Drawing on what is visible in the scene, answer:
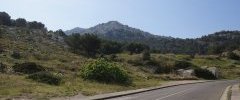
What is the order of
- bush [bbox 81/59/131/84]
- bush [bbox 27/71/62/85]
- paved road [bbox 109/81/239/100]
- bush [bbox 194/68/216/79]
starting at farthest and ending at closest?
1. bush [bbox 194/68/216/79]
2. bush [bbox 81/59/131/84]
3. bush [bbox 27/71/62/85]
4. paved road [bbox 109/81/239/100]

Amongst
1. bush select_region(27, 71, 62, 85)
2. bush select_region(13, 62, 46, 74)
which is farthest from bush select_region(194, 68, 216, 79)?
bush select_region(27, 71, 62, 85)

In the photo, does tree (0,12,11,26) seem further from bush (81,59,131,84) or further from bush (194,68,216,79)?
bush (81,59,131,84)

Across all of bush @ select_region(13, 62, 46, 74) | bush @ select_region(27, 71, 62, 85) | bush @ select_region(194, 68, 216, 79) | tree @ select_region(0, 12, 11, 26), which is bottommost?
bush @ select_region(194, 68, 216, 79)

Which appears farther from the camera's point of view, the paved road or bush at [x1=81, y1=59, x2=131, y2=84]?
bush at [x1=81, y1=59, x2=131, y2=84]

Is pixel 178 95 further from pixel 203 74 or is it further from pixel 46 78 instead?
pixel 203 74

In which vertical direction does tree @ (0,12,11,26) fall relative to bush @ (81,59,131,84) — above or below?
above

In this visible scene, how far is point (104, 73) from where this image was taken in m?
44.8

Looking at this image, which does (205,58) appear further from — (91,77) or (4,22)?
(91,77)

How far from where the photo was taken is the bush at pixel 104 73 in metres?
44.5

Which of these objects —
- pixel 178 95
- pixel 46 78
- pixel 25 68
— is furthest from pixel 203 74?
pixel 178 95

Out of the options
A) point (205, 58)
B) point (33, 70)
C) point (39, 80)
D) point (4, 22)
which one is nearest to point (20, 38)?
point (4, 22)

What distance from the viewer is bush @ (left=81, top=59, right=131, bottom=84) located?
4450 centimetres

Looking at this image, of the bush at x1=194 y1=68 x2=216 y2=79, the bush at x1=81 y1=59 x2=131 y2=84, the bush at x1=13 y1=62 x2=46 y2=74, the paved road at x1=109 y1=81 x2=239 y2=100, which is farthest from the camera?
the bush at x1=194 y1=68 x2=216 y2=79

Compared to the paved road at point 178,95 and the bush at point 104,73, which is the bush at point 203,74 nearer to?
the bush at point 104,73
